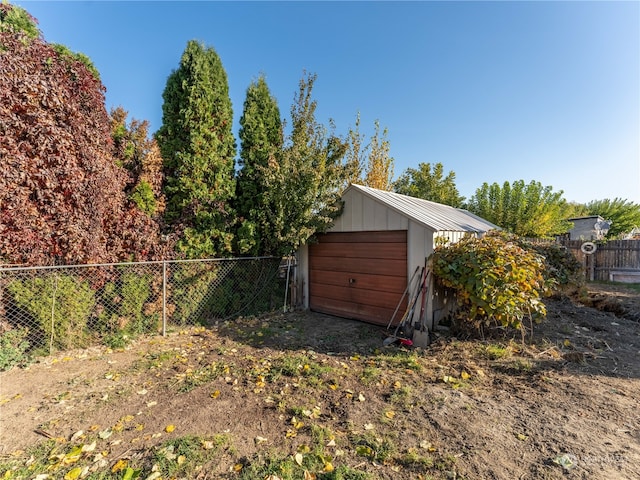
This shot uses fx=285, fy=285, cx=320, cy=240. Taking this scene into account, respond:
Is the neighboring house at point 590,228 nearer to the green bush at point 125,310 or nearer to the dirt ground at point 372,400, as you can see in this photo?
the dirt ground at point 372,400

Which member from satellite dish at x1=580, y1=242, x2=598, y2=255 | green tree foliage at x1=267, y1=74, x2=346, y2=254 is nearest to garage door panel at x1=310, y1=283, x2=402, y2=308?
green tree foliage at x1=267, y1=74, x2=346, y2=254

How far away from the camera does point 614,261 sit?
34.2 feet

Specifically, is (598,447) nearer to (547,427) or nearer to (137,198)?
(547,427)

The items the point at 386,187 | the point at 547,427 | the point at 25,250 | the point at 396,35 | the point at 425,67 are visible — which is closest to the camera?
the point at 547,427

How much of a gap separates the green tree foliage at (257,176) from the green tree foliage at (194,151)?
508 mm

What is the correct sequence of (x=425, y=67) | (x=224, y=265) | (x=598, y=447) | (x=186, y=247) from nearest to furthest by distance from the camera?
(x=598, y=447)
(x=186, y=247)
(x=224, y=265)
(x=425, y=67)

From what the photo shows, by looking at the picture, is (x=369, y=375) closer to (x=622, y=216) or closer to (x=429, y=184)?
(x=429, y=184)

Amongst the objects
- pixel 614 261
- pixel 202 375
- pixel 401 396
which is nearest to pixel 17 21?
pixel 202 375

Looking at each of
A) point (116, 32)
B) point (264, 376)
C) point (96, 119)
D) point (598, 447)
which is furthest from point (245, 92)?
point (598, 447)

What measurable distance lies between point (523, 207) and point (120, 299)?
12572 mm

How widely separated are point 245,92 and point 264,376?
5.59m

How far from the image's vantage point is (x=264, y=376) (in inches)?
130

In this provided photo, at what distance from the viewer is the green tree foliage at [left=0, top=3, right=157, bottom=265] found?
3.46 metres

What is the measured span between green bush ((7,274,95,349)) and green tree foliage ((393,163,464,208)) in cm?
1061
